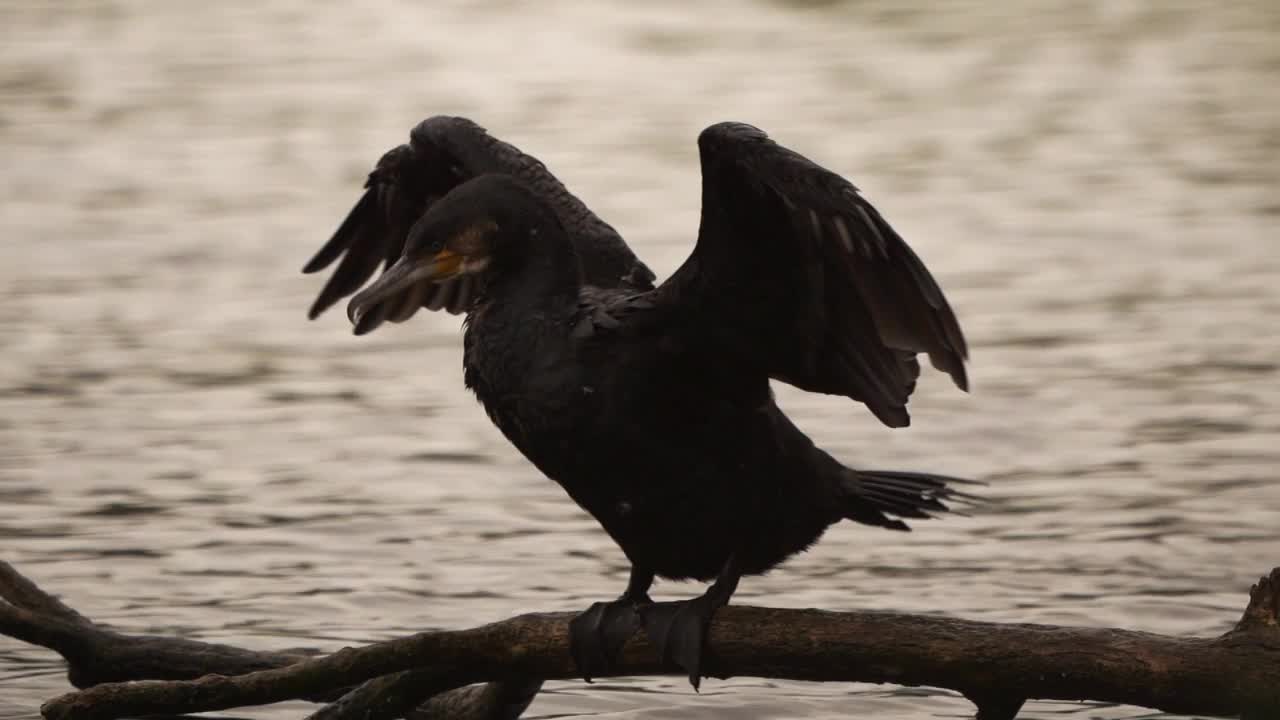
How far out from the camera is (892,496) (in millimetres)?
5234

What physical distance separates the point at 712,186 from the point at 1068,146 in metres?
9.26

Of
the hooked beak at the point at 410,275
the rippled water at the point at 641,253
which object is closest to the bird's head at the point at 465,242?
the hooked beak at the point at 410,275

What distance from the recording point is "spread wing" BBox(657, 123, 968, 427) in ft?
15.2

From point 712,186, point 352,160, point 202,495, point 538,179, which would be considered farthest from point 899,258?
point 352,160

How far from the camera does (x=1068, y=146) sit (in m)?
13.6

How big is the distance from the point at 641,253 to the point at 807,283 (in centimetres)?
627

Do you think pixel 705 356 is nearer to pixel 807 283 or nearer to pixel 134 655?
pixel 807 283

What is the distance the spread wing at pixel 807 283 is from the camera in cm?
462

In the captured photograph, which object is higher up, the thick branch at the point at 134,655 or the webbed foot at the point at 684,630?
the webbed foot at the point at 684,630

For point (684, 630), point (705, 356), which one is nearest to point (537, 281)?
point (705, 356)

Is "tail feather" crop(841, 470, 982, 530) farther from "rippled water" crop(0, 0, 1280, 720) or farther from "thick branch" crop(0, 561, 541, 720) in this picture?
"rippled water" crop(0, 0, 1280, 720)

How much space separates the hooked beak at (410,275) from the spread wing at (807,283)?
1.50 ft

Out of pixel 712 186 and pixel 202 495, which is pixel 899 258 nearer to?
pixel 712 186

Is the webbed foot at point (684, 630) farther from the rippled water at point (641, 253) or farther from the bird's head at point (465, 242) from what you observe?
the rippled water at point (641, 253)
